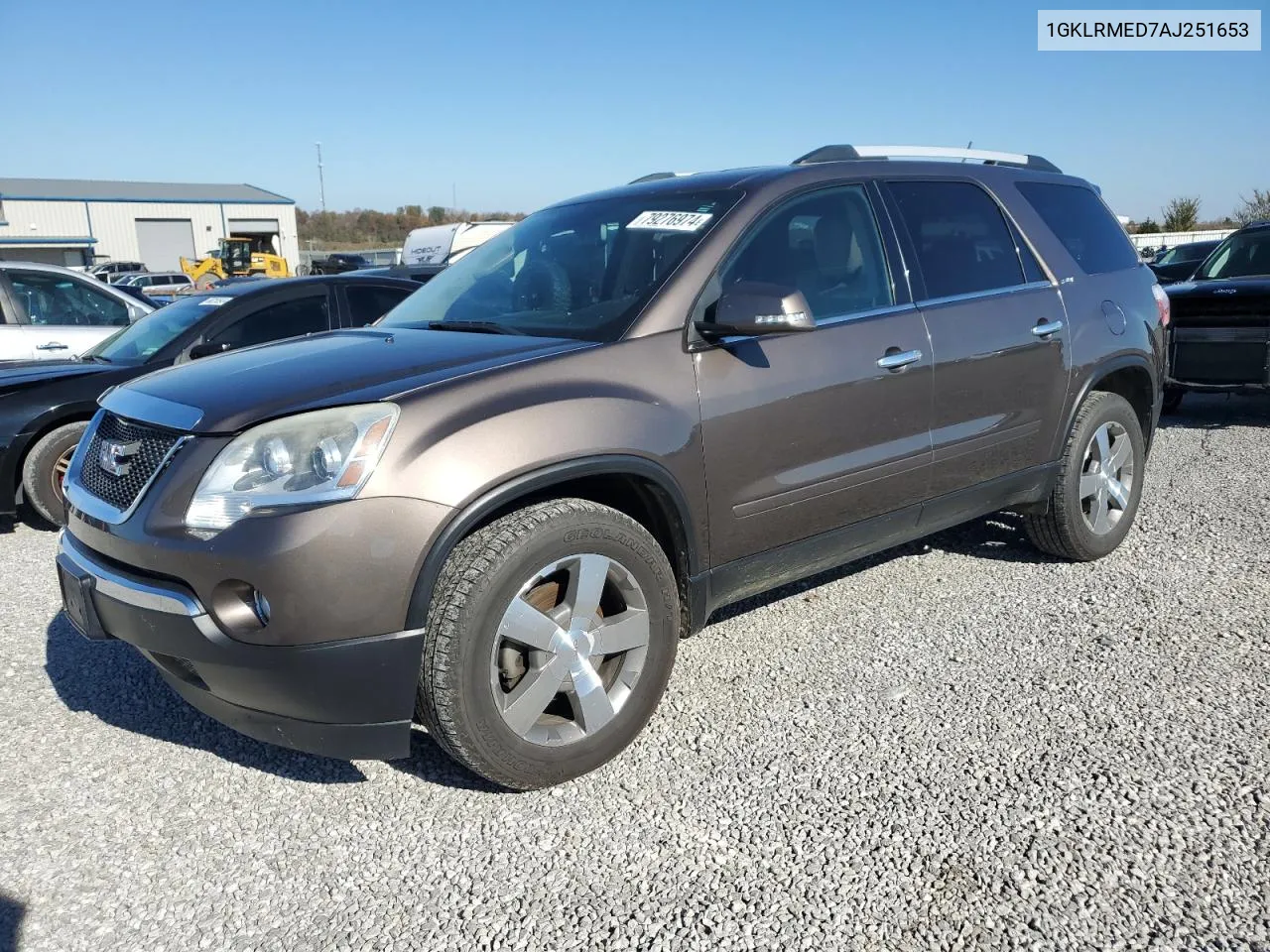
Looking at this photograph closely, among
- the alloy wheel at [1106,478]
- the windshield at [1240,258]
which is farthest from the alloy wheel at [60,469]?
the windshield at [1240,258]

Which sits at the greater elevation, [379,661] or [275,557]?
[275,557]

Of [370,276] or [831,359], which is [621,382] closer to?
[831,359]

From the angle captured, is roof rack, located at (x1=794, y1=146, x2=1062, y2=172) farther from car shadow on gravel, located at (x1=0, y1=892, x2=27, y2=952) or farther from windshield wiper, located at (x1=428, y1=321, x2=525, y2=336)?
car shadow on gravel, located at (x1=0, y1=892, x2=27, y2=952)

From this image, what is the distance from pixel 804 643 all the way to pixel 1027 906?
1613 millimetres

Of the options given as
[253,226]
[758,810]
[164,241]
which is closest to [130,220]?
[164,241]

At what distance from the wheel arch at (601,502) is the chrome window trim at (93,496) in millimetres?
759

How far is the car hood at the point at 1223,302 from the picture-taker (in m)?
7.66

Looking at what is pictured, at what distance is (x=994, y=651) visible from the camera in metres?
3.76

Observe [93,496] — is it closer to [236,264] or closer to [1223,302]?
[1223,302]

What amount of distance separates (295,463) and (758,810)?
61.0 inches

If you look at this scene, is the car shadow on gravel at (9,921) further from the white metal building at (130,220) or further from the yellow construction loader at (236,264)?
the white metal building at (130,220)

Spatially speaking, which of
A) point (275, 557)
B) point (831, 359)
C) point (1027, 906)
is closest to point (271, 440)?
point (275, 557)

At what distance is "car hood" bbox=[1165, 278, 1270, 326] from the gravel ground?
14.7ft

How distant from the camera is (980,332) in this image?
392 centimetres
